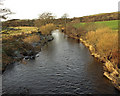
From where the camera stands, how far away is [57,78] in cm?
1823

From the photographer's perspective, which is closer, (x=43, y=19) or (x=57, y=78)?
(x=57, y=78)

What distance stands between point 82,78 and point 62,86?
3.82 meters

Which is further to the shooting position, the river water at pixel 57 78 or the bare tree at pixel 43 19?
the bare tree at pixel 43 19

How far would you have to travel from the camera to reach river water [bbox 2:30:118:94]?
600 inches

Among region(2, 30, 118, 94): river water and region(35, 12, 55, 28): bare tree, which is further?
region(35, 12, 55, 28): bare tree

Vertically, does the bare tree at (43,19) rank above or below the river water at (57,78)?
above

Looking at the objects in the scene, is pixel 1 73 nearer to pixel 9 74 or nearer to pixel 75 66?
pixel 9 74

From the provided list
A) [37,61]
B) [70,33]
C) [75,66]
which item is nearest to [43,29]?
[70,33]

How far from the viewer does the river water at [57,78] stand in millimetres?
15242

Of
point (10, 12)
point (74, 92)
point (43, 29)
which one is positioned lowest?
point (74, 92)

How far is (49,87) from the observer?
15.9 m

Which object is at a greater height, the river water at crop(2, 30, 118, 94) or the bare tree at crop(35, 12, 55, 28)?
the bare tree at crop(35, 12, 55, 28)

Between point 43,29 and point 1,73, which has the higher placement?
point 43,29

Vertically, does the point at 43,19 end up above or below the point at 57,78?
above
